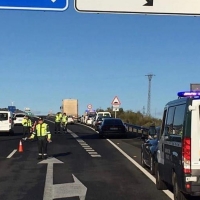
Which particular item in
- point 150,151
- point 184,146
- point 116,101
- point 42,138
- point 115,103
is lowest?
point 42,138

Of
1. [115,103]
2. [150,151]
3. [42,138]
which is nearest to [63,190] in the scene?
[150,151]

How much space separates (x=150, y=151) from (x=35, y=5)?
6.14 m

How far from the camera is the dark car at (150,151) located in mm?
13517

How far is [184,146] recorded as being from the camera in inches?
343

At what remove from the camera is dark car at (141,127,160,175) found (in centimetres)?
1352

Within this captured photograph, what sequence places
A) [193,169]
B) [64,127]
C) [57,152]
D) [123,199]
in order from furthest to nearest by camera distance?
[64,127]
[57,152]
[123,199]
[193,169]

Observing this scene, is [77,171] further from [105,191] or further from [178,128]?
[178,128]

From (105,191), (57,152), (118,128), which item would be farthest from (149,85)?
(105,191)

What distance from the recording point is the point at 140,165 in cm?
1681

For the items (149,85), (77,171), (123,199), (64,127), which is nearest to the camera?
(123,199)

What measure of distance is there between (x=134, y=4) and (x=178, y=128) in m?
2.59

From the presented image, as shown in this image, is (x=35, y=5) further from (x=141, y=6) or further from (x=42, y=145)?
(x=42, y=145)

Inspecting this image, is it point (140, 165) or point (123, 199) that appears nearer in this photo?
point (123, 199)

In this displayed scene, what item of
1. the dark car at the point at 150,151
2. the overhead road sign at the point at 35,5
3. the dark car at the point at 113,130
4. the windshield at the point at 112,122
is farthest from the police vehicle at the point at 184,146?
the windshield at the point at 112,122
